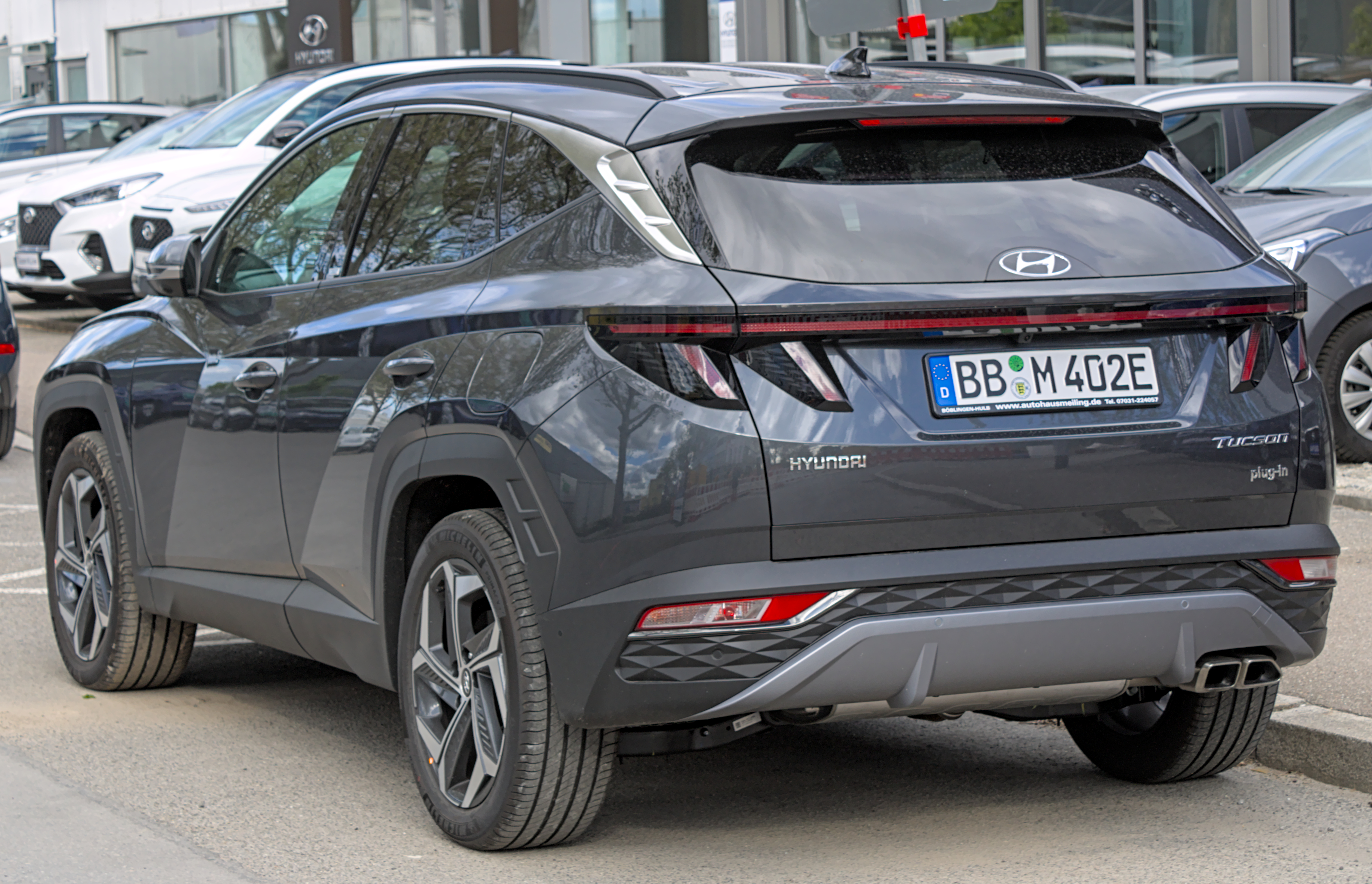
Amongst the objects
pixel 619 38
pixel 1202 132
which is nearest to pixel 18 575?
pixel 1202 132

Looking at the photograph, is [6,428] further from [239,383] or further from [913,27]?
[239,383]

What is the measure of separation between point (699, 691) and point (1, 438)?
866 centimetres

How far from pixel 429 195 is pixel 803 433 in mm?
1506

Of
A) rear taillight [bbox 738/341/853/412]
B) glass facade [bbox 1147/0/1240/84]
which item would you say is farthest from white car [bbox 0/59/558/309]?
rear taillight [bbox 738/341/853/412]

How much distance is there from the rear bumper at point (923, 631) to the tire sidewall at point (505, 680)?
0.49 ft

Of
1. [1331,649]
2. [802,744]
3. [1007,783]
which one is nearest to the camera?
[1007,783]

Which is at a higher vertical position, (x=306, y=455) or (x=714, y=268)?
Answer: (x=714, y=268)

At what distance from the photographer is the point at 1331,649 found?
19.1ft

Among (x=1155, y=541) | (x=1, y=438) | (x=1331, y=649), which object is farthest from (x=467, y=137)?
(x=1, y=438)

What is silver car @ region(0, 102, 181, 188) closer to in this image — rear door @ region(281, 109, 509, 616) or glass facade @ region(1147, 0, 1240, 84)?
glass facade @ region(1147, 0, 1240, 84)

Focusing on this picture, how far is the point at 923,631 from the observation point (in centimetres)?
372

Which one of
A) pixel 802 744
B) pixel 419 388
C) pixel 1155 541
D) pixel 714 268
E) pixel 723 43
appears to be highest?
pixel 723 43

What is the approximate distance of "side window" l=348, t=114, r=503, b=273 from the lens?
14.9ft

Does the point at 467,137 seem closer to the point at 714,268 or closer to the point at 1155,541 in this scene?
the point at 714,268
